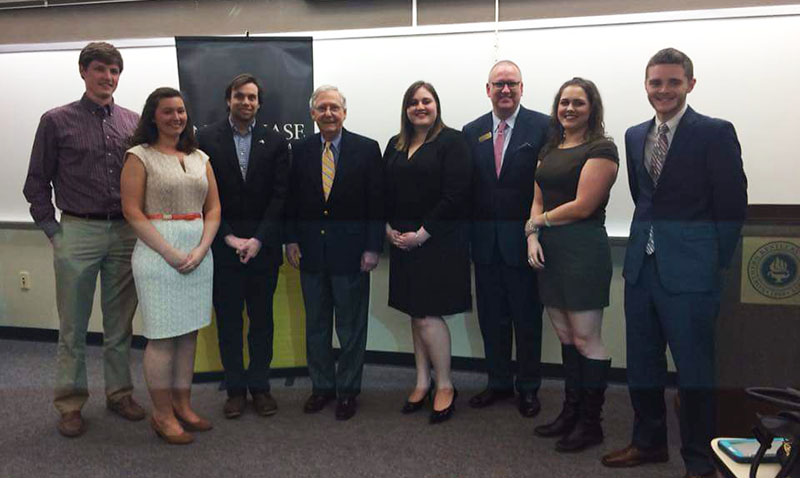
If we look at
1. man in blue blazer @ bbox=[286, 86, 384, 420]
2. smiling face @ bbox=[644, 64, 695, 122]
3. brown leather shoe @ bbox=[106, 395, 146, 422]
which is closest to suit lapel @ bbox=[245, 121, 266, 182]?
man in blue blazer @ bbox=[286, 86, 384, 420]

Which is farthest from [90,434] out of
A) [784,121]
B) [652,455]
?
[784,121]

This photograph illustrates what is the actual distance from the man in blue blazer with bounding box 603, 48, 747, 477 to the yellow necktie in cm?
132

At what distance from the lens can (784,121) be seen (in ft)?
9.79

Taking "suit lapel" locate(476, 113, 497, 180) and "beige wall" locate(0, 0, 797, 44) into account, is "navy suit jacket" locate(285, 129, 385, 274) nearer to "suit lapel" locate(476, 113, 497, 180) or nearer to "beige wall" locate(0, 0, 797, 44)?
"suit lapel" locate(476, 113, 497, 180)

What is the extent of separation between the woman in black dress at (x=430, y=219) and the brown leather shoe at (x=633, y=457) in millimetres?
758

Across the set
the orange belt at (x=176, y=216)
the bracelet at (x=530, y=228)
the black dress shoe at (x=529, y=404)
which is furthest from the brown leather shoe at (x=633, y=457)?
the orange belt at (x=176, y=216)

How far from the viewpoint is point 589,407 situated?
244cm

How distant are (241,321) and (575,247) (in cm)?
159

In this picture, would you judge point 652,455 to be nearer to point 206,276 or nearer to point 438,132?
point 438,132

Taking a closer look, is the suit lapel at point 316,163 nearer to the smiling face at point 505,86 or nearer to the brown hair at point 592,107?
the smiling face at point 505,86

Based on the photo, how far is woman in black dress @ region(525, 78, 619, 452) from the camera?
2.35m

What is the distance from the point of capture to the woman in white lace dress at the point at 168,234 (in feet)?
7.89

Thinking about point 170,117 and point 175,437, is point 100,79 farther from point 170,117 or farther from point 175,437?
point 175,437

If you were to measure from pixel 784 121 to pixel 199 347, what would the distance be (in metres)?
3.33
